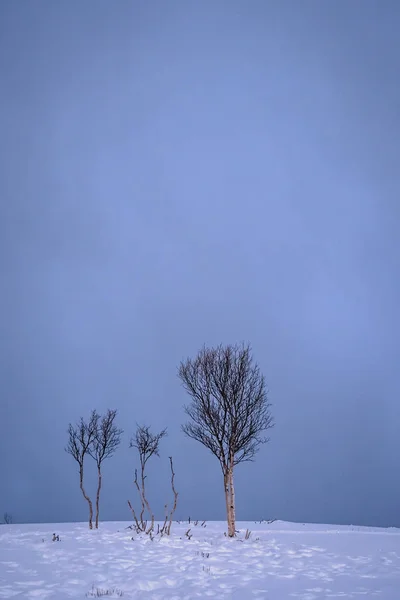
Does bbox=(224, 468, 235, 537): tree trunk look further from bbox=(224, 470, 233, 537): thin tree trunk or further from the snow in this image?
the snow

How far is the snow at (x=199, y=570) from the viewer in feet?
28.3

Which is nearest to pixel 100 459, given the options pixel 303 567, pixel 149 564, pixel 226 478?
pixel 226 478

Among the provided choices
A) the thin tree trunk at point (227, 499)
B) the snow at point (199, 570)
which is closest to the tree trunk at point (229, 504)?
the thin tree trunk at point (227, 499)

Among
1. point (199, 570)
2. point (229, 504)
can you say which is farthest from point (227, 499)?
point (199, 570)

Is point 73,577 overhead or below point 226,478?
below

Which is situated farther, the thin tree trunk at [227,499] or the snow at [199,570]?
the thin tree trunk at [227,499]

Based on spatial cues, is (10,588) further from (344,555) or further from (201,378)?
(201,378)

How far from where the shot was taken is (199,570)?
10.9 meters

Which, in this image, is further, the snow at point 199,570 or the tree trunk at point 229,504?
the tree trunk at point 229,504

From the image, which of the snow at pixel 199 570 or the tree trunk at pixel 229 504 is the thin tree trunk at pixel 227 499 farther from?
the snow at pixel 199 570

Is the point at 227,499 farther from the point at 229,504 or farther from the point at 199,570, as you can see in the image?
the point at 199,570

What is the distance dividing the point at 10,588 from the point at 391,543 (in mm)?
12958

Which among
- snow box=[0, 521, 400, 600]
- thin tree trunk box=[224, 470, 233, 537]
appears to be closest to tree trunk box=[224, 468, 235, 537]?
thin tree trunk box=[224, 470, 233, 537]

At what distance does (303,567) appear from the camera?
36.8ft
